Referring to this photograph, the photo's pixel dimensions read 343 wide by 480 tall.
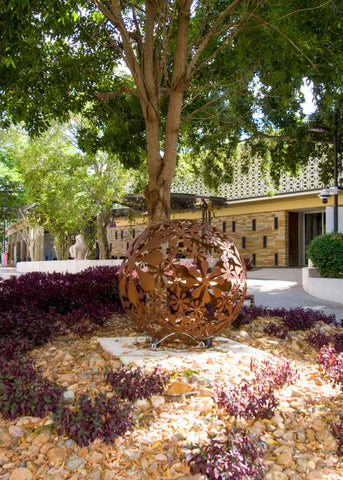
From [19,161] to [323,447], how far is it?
55.1ft

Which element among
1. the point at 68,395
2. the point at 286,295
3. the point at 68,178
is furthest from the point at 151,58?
the point at 68,178

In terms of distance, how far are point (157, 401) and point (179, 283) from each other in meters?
1.34

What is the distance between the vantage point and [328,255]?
1226 centimetres

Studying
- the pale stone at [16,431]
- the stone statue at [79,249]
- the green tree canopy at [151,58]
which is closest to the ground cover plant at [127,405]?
the pale stone at [16,431]

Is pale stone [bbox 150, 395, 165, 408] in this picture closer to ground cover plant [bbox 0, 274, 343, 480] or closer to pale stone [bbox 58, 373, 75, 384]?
ground cover plant [bbox 0, 274, 343, 480]

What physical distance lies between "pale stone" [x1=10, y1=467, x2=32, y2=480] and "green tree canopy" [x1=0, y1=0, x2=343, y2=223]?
4146 millimetres

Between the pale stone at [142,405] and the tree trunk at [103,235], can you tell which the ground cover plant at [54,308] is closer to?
the pale stone at [142,405]

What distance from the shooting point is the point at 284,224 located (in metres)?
23.1

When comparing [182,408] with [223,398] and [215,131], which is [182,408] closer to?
[223,398]

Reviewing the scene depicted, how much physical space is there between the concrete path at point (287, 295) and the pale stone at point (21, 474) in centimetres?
698

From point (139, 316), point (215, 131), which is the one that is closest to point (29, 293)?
point (139, 316)

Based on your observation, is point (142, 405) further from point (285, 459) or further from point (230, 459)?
point (285, 459)

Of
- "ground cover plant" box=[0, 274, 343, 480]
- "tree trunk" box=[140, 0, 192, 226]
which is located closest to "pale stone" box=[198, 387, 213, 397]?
"ground cover plant" box=[0, 274, 343, 480]

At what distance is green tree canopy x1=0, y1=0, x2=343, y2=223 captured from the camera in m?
6.03
